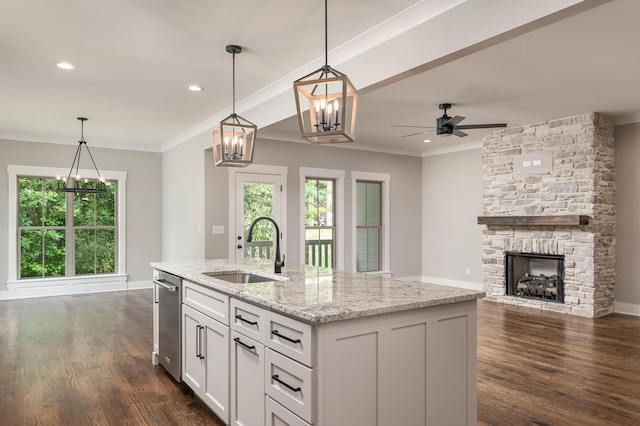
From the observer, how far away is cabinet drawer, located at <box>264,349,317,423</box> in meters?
1.86

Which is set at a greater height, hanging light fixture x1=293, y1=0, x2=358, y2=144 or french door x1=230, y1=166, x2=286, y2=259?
hanging light fixture x1=293, y1=0, x2=358, y2=144

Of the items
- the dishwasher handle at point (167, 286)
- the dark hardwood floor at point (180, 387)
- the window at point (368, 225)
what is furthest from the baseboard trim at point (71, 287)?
the dishwasher handle at point (167, 286)

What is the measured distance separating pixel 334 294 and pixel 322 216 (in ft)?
18.3

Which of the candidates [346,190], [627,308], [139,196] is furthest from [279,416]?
[139,196]

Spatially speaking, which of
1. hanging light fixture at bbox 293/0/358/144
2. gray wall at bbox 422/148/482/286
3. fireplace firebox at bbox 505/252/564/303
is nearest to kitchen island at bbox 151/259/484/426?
hanging light fixture at bbox 293/0/358/144

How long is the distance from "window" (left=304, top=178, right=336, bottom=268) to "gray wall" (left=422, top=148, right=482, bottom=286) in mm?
2172

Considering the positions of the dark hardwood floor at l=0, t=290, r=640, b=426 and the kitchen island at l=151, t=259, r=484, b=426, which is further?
the dark hardwood floor at l=0, t=290, r=640, b=426

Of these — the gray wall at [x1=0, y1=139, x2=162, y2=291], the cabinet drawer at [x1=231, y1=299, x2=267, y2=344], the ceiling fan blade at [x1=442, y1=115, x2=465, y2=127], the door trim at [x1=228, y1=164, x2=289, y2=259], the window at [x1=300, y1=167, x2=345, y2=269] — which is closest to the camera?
the cabinet drawer at [x1=231, y1=299, x2=267, y2=344]

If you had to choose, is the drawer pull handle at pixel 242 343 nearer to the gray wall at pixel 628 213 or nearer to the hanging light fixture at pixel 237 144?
the hanging light fixture at pixel 237 144

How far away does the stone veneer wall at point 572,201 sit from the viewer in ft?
19.3

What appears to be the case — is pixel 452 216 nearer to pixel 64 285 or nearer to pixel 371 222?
pixel 371 222

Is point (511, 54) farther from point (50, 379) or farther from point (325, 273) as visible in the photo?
point (50, 379)

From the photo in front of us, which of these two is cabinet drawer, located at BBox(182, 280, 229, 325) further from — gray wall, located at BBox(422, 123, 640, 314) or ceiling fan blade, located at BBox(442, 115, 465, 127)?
gray wall, located at BBox(422, 123, 640, 314)

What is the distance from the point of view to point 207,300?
293cm
